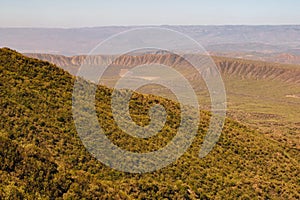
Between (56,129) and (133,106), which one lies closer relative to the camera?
(56,129)

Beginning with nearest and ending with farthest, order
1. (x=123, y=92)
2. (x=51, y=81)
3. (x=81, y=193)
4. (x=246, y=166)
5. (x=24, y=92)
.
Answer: (x=81, y=193), (x=24, y=92), (x=246, y=166), (x=51, y=81), (x=123, y=92)

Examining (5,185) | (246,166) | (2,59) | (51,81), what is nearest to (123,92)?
(51,81)

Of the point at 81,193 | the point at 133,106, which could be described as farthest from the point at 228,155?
the point at 81,193

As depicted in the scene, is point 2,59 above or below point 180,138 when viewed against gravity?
above

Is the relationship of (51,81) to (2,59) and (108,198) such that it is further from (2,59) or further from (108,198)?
(108,198)

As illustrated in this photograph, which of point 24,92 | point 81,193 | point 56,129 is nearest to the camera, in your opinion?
point 81,193

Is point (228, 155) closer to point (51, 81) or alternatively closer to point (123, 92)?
point (123, 92)

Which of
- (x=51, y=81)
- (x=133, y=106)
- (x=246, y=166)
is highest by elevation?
(x=51, y=81)
